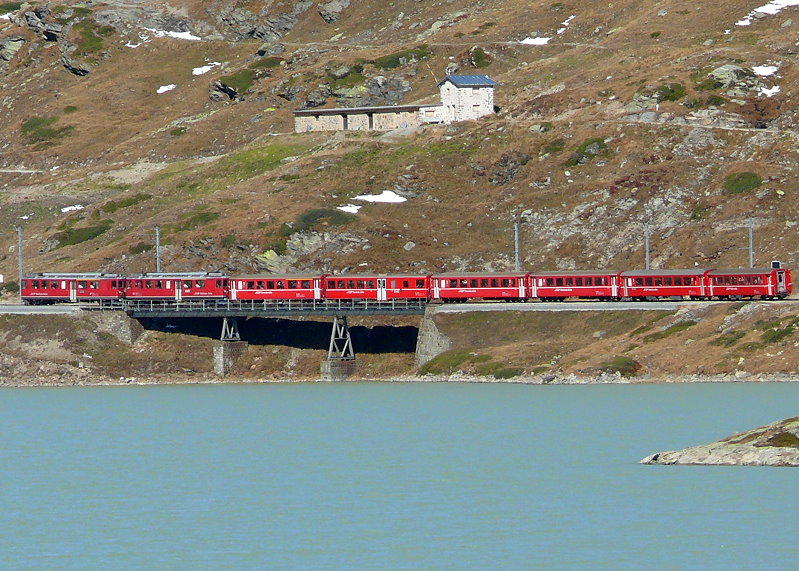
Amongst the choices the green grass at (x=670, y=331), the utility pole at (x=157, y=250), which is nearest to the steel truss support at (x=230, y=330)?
the utility pole at (x=157, y=250)

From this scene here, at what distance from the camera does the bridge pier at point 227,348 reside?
371 feet

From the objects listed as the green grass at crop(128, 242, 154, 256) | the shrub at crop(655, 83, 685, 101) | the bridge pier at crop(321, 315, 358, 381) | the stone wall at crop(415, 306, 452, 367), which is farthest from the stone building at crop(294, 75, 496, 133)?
the stone wall at crop(415, 306, 452, 367)

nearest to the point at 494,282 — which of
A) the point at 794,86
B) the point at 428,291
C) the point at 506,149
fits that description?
the point at 428,291

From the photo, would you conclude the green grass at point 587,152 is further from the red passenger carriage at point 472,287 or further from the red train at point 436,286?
the red passenger carriage at point 472,287

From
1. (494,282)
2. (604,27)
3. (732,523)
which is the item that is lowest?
(732,523)

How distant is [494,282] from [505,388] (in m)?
18.6

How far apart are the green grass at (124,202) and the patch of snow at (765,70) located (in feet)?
218

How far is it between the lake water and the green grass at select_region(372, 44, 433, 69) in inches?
4271

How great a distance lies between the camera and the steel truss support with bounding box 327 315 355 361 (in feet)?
366

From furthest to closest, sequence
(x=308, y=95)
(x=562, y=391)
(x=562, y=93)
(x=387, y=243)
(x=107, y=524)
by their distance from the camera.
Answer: (x=308, y=95) < (x=562, y=93) < (x=387, y=243) < (x=562, y=391) < (x=107, y=524)

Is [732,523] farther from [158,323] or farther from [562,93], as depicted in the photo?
[562,93]

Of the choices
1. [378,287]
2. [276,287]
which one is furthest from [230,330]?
[378,287]

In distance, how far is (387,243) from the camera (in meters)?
131

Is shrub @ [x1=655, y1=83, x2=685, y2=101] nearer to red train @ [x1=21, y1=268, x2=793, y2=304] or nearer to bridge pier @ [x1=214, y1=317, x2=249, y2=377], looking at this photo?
red train @ [x1=21, y1=268, x2=793, y2=304]
